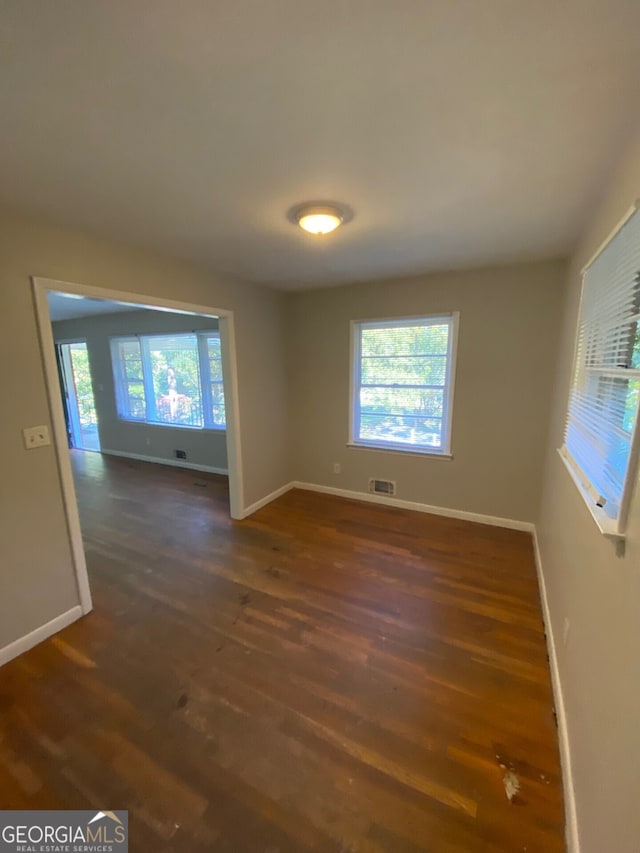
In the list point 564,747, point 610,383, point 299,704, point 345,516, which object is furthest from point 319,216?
point 345,516

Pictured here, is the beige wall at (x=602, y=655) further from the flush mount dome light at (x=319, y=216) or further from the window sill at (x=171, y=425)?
the window sill at (x=171, y=425)

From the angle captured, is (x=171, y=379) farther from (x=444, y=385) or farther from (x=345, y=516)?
(x=444, y=385)

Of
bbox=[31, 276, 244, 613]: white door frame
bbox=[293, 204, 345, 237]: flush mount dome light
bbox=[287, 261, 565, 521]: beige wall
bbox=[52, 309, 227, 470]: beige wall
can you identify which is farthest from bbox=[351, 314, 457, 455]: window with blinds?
bbox=[52, 309, 227, 470]: beige wall

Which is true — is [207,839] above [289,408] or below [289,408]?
below

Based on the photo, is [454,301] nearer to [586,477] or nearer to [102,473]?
[586,477]

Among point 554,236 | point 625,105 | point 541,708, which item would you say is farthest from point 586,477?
point 554,236

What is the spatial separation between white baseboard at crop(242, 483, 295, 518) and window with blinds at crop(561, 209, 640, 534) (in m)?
2.88

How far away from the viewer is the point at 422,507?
3.71 meters

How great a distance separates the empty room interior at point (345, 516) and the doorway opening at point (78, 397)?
13.8ft

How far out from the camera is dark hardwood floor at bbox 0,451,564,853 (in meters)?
1.24

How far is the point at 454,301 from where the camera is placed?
3.23 m

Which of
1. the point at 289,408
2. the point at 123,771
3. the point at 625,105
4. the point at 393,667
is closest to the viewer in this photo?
the point at 625,105

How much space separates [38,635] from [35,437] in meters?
1.18

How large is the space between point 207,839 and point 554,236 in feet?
11.4
